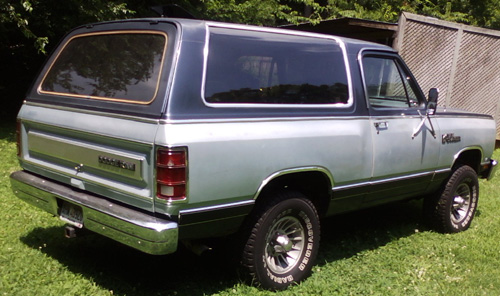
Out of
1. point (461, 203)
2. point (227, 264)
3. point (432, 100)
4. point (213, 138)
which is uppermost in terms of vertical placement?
point (213, 138)

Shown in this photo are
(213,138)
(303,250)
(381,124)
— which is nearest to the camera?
(213,138)

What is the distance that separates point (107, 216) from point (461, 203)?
4.10 meters

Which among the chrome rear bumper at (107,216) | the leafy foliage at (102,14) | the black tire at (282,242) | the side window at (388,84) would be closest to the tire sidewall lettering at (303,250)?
the black tire at (282,242)

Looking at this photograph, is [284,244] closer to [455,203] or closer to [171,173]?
[171,173]

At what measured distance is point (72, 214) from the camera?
144 inches

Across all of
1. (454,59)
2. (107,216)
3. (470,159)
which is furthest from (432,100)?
(454,59)

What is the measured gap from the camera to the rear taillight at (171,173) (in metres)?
3.04

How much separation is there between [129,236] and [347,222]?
10.6 feet

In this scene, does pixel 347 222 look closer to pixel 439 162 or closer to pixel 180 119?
pixel 439 162

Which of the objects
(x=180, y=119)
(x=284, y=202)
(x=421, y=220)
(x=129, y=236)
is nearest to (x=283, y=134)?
(x=284, y=202)

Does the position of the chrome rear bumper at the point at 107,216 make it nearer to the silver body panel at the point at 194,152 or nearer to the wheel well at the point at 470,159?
the silver body panel at the point at 194,152

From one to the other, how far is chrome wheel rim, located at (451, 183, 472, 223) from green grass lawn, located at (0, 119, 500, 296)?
207 millimetres

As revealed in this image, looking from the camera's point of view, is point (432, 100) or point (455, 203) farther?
point (455, 203)

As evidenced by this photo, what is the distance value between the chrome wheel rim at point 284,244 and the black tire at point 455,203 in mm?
2189
